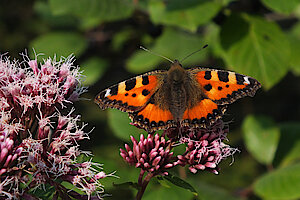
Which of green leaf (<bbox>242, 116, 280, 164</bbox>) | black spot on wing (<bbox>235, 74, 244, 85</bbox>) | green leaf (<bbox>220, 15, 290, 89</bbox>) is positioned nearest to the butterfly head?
black spot on wing (<bbox>235, 74, 244, 85</bbox>)

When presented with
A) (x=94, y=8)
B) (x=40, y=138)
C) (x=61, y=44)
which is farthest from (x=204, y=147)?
(x=61, y=44)

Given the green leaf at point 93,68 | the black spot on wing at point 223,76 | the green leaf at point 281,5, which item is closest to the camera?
the black spot on wing at point 223,76

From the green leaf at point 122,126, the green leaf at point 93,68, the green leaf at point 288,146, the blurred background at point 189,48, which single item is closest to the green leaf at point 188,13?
the blurred background at point 189,48

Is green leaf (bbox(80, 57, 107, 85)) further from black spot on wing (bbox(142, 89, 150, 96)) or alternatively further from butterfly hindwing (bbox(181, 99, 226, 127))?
butterfly hindwing (bbox(181, 99, 226, 127))

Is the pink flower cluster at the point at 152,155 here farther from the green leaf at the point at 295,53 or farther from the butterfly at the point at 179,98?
the green leaf at the point at 295,53

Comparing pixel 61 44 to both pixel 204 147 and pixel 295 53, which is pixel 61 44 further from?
pixel 204 147

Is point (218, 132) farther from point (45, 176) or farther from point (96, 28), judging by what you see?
point (96, 28)

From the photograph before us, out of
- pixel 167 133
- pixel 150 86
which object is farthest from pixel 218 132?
pixel 150 86
